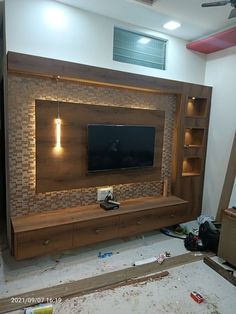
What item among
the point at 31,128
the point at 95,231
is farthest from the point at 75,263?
the point at 31,128

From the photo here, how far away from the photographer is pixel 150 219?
3.06 metres

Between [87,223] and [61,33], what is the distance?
2.14 m

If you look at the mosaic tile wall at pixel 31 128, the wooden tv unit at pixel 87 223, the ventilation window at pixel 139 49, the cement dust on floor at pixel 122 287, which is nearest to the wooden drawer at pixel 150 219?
the wooden tv unit at pixel 87 223

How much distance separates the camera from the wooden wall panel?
8.41 ft

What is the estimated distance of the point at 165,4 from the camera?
8.57 feet

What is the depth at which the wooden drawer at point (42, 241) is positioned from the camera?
2256 mm

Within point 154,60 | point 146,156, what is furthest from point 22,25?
point 146,156

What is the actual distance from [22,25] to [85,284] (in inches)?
104

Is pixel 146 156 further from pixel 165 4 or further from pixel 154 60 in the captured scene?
pixel 165 4

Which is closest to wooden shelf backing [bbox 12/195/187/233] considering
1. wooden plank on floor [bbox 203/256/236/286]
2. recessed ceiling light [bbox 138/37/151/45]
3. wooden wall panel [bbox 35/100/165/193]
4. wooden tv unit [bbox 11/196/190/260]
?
wooden tv unit [bbox 11/196/190/260]

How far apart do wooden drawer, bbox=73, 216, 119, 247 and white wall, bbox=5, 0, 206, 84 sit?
1.88 meters

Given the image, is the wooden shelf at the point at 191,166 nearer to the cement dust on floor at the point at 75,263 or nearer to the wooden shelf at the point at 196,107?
the wooden shelf at the point at 196,107
